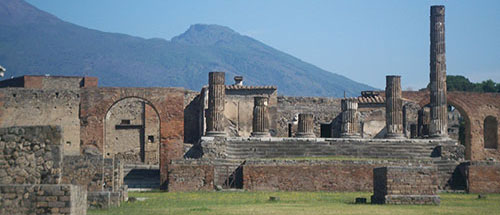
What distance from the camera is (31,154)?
17.9 m

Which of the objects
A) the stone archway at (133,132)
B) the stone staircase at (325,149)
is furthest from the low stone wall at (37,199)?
the stone archway at (133,132)

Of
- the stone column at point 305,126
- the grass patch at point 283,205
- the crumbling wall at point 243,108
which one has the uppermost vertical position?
the crumbling wall at point 243,108

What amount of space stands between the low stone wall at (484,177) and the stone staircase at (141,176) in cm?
1213

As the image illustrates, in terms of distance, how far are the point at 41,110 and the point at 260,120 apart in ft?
33.1

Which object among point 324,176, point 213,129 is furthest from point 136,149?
point 324,176

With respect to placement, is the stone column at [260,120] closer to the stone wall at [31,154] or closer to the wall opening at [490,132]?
the wall opening at [490,132]

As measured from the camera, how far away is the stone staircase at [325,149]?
1495 inches

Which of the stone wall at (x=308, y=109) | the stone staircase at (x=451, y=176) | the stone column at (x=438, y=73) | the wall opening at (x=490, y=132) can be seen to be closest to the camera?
the stone staircase at (x=451, y=176)

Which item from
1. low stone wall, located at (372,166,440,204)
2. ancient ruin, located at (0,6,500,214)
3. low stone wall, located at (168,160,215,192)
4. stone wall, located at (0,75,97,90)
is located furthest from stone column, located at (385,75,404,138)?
stone wall, located at (0,75,97,90)

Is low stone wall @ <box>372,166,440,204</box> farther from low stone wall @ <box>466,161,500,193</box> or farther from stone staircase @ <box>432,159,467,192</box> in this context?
stone staircase @ <box>432,159,467,192</box>

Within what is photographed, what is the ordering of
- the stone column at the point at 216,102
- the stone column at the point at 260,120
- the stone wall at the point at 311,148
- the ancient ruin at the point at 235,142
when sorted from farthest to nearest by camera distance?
the stone column at the point at 260,120 → the stone column at the point at 216,102 → the stone wall at the point at 311,148 → the ancient ruin at the point at 235,142

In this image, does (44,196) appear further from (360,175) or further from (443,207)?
(360,175)

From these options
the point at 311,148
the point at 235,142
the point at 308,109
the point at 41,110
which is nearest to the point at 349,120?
the point at 311,148

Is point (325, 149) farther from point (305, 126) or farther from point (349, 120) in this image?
point (349, 120)
